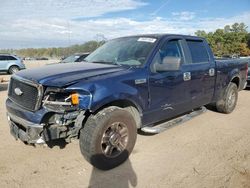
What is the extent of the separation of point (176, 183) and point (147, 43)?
7.63 ft

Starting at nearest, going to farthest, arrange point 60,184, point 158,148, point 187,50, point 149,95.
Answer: point 60,184, point 149,95, point 158,148, point 187,50

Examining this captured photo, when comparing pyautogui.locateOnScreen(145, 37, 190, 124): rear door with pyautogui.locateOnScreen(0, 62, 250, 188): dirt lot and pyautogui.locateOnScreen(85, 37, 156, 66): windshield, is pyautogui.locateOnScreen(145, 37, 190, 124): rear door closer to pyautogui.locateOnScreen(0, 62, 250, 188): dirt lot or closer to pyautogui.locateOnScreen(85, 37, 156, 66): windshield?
pyautogui.locateOnScreen(85, 37, 156, 66): windshield

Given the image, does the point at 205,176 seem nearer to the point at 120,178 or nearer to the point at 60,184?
the point at 120,178

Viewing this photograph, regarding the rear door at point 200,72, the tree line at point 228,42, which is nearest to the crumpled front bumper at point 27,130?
the rear door at point 200,72

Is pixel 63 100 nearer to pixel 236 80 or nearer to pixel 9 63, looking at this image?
pixel 236 80

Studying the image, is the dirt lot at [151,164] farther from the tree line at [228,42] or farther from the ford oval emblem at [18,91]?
the tree line at [228,42]

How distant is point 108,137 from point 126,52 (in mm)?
1594

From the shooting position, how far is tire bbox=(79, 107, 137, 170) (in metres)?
3.48

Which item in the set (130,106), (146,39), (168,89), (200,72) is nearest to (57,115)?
(130,106)

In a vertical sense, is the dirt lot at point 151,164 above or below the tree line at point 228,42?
below

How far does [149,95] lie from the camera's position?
4.19m

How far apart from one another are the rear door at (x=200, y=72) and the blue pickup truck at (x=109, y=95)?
2 centimetres

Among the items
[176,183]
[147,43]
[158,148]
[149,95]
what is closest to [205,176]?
[176,183]

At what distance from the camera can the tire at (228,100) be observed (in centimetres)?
647
